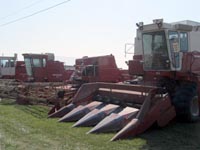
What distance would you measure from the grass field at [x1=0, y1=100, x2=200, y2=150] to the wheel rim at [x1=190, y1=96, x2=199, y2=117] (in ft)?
1.37

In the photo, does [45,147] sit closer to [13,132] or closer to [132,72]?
[13,132]

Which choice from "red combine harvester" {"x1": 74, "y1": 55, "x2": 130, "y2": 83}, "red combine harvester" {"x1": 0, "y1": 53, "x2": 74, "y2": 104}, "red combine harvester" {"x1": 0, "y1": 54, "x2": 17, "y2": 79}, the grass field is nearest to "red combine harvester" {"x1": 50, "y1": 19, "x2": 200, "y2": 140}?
the grass field

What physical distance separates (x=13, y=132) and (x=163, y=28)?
5.39 metres

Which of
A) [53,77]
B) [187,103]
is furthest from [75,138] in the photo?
[53,77]

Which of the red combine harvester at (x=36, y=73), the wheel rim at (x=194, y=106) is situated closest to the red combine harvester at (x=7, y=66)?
the red combine harvester at (x=36, y=73)

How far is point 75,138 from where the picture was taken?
23.7 feet

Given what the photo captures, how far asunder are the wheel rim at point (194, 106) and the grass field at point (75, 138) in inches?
16.4

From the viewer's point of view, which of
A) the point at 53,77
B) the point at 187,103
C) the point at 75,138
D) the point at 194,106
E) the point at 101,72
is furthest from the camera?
the point at 53,77

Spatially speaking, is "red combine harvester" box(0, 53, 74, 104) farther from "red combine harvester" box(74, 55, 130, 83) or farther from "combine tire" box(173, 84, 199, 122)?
"combine tire" box(173, 84, 199, 122)

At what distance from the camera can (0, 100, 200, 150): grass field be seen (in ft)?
21.6

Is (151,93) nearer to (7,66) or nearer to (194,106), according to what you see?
(194,106)

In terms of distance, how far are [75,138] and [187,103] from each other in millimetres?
3539

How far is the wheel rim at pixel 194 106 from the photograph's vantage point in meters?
9.30

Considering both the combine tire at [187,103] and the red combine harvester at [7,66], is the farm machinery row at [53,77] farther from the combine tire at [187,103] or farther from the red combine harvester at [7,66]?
the combine tire at [187,103]
